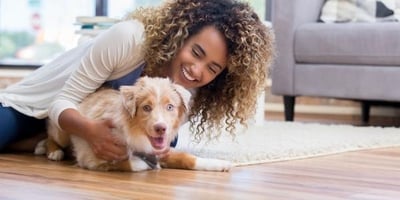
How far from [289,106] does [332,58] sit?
0.38 m

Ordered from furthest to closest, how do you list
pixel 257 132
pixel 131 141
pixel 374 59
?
pixel 374 59 < pixel 257 132 < pixel 131 141

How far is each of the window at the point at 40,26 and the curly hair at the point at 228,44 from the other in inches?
104

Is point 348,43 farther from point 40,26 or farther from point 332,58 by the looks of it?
point 40,26

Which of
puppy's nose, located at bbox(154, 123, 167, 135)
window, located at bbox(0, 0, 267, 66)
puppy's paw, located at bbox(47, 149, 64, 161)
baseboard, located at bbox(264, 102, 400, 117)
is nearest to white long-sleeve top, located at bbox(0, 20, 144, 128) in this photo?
puppy's paw, located at bbox(47, 149, 64, 161)

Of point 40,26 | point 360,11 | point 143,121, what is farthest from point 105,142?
point 40,26

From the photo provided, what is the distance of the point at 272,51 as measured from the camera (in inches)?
71.8

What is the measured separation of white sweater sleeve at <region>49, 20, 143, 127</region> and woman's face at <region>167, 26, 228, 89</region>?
0.13 meters

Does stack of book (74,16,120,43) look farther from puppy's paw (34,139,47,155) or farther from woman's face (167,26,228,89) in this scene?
woman's face (167,26,228,89)

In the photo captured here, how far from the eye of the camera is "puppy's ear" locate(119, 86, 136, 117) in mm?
1458

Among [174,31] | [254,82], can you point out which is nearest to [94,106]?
[174,31]

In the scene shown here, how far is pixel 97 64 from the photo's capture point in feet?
5.49

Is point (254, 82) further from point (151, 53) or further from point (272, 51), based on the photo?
point (151, 53)

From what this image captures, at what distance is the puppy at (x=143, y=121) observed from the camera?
1.46 m

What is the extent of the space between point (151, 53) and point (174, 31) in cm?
9
